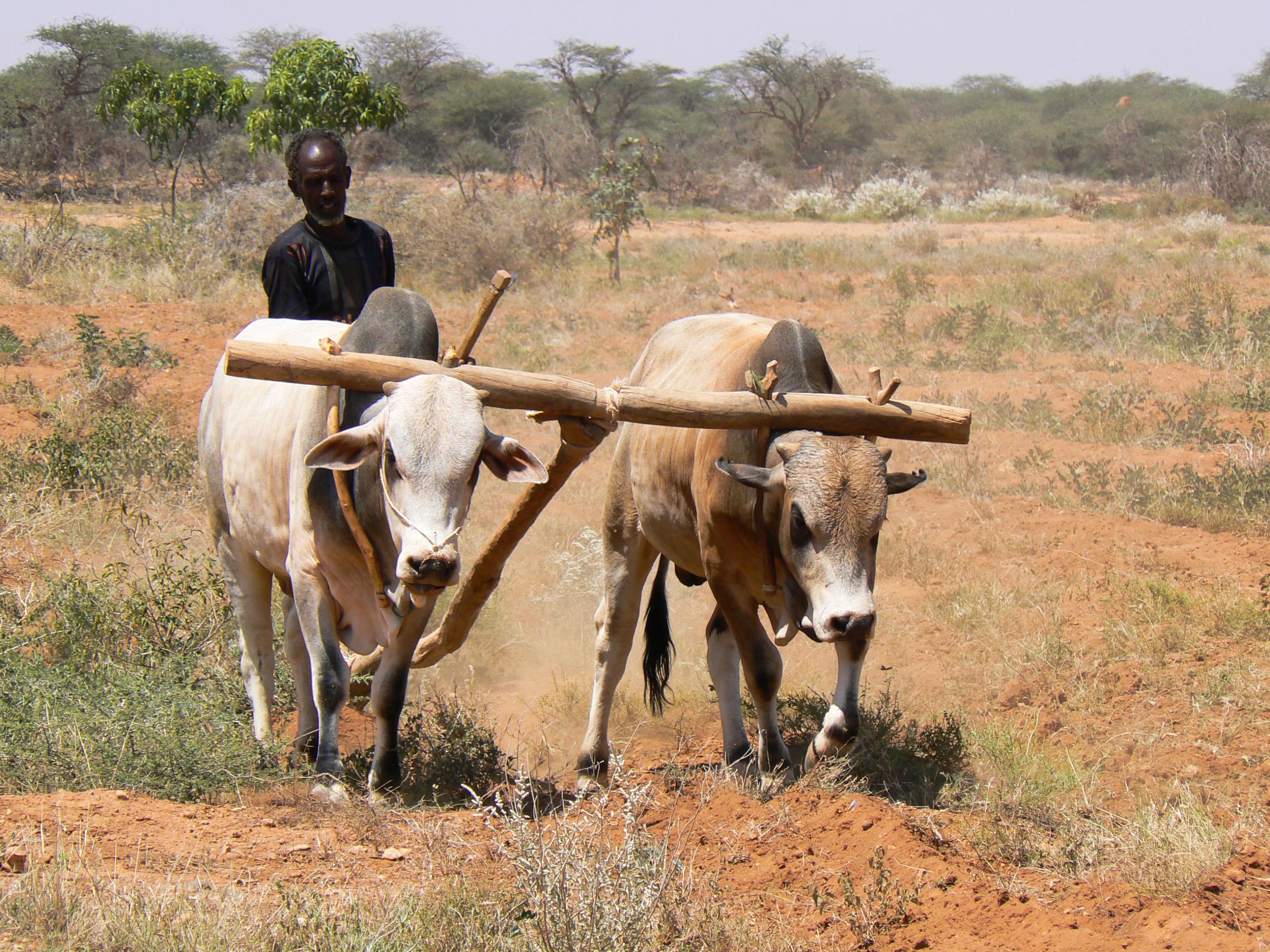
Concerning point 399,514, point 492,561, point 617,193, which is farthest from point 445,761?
point 617,193

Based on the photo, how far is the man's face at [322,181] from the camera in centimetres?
552

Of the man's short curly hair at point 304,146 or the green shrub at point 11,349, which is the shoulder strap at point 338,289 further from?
the green shrub at point 11,349

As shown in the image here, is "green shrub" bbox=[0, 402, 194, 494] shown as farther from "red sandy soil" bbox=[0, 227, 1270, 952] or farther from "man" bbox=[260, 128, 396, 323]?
"man" bbox=[260, 128, 396, 323]

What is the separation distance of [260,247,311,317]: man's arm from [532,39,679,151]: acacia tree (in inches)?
1437

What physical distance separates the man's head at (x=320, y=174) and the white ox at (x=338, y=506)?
60 cm

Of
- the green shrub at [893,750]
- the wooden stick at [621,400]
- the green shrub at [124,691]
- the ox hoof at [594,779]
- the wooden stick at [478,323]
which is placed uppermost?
the wooden stick at [478,323]

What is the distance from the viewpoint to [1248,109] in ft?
106

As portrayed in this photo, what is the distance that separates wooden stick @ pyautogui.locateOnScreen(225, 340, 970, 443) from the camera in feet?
12.8

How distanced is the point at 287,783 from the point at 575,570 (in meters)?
3.65

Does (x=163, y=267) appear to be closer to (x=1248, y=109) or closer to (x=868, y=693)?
(x=868, y=693)

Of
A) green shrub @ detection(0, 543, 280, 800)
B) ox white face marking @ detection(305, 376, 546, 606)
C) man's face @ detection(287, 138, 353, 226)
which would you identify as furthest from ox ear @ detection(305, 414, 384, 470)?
man's face @ detection(287, 138, 353, 226)

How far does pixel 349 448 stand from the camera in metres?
3.87

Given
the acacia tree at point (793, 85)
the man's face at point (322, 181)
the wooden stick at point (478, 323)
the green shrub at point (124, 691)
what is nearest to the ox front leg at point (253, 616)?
the green shrub at point (124, 691)

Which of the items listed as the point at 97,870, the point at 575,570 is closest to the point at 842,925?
the point at 97,870
